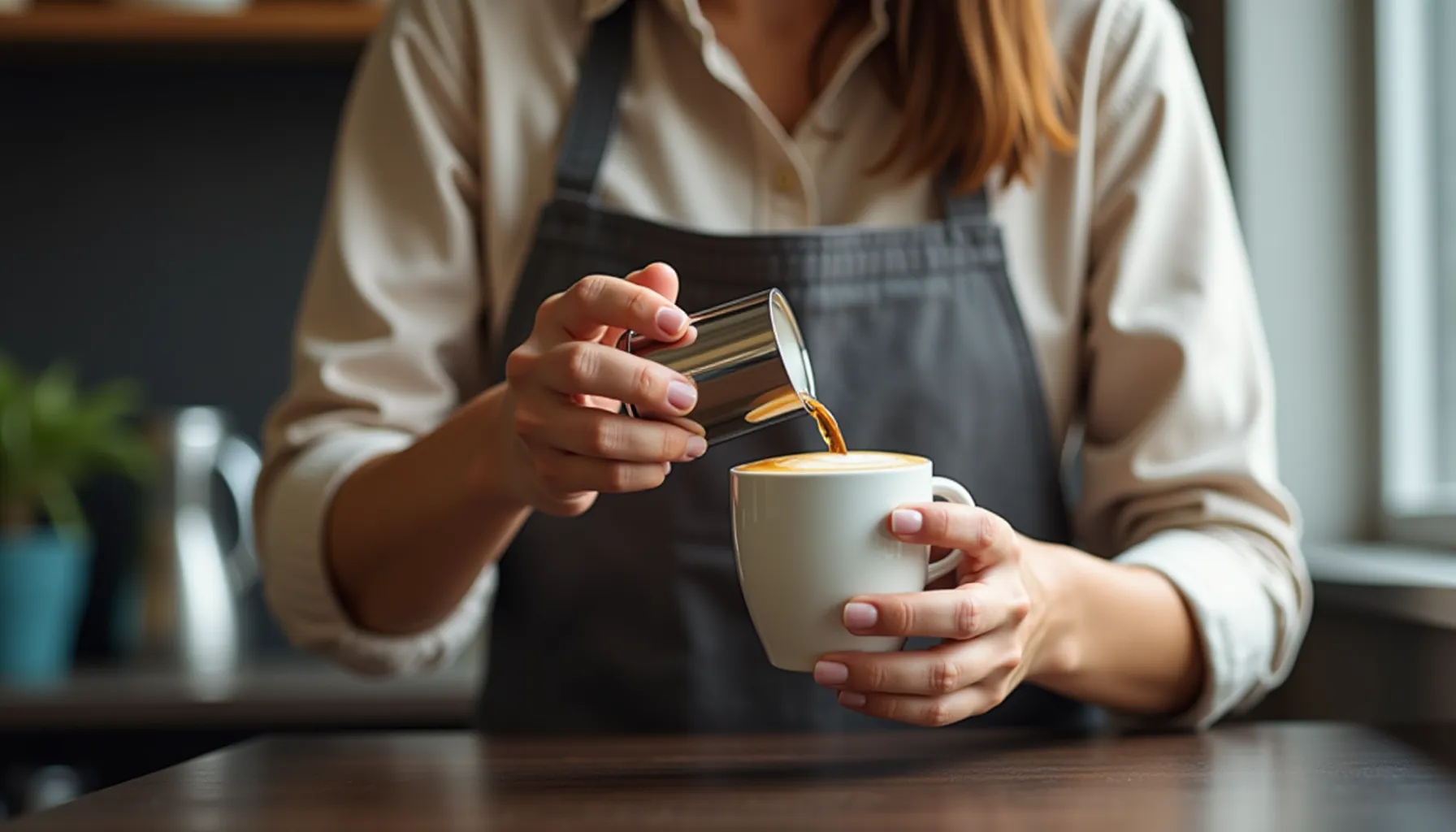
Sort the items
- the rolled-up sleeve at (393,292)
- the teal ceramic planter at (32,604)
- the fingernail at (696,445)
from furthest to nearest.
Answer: the teal ceramic planter at (32,604), the rolled-up sleeve at (393,292), the fingernail at (696,445)

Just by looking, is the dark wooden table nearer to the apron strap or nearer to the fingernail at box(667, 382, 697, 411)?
the fingernail at box(667, 382, 697, 411)

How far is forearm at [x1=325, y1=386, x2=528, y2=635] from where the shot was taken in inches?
35.4

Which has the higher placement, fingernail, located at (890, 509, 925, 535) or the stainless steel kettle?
fingernail, located at (890, 509, 925, 535)

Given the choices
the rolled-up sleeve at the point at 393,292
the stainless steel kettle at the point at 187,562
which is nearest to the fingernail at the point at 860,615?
the rolled-up sleeve at the point at 393,292

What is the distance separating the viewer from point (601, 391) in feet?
2.40

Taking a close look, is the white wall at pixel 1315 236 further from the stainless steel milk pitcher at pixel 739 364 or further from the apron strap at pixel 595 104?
the stainless steel milk pitcher at pixel 739 364

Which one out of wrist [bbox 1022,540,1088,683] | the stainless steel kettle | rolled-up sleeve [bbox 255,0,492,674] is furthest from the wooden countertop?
wrist [bbox 1022,540,1088,683]

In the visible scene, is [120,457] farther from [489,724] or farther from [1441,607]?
[1441,607]

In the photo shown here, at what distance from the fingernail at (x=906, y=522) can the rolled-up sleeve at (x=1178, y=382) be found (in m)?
0.30

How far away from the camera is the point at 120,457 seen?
2162 millimetres

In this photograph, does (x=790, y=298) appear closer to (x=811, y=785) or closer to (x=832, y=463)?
(x=832, y=463)

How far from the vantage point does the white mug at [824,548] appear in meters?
0.73

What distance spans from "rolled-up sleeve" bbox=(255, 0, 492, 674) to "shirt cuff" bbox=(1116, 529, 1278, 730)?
52 centimetres

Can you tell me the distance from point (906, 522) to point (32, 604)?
5.61ft
